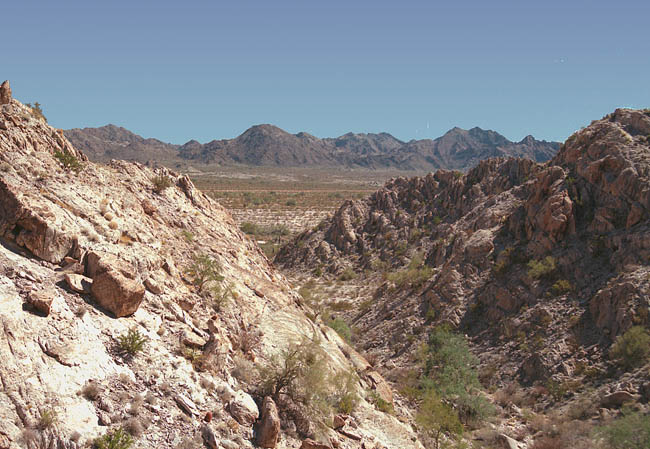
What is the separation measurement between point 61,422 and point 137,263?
4469 mm

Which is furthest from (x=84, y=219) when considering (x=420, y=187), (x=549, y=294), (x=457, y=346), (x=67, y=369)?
(x=420, y=187)

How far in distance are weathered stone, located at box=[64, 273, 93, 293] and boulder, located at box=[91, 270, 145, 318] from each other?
0.15 meters

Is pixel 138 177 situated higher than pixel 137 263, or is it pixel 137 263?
pixel 138 177

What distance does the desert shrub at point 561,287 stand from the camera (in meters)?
18.5

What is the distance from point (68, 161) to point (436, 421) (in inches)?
521

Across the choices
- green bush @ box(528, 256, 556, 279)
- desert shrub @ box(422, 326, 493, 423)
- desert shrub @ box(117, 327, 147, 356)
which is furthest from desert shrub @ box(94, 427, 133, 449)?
green bush @ box(528, 256, 556, 279)

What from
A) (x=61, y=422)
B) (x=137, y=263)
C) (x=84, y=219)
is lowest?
(x=61, y=422)

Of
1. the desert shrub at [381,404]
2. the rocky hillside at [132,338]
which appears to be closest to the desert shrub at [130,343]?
the rocky hillside at [132,338]

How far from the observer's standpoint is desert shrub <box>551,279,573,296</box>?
1848 cm

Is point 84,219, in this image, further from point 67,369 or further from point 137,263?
point 67,369

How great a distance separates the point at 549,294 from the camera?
61.7 feet

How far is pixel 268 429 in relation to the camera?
801 cm

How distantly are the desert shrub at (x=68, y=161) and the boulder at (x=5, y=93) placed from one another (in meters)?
1.93

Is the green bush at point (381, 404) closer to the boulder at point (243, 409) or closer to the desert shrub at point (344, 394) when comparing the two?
the desert shrub at point (344, 394)
